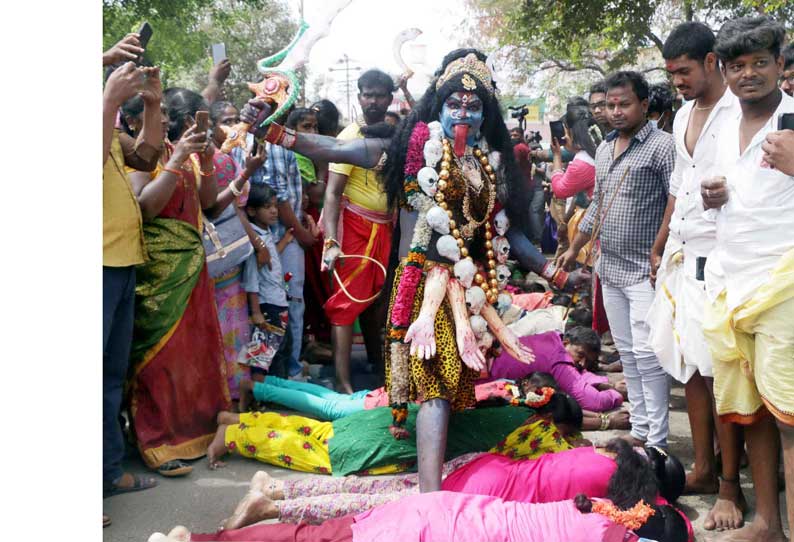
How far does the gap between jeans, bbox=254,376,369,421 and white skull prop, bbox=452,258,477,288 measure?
1.26 m

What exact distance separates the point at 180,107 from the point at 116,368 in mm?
1586

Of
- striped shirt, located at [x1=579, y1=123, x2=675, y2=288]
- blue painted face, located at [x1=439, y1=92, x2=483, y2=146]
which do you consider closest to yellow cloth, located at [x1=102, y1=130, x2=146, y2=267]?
blue painted face, located at [x1=439, y1=92, x2=483, y2=146]

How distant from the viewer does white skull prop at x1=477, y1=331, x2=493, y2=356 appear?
3705 millimetres

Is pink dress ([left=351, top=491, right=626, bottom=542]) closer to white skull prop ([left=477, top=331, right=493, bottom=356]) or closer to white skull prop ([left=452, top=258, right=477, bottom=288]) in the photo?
white skull prop ([left=477, top=331, right=493, bottom=356])

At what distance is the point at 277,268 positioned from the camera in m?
5.32

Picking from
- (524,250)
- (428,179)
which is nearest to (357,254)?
(524,250)

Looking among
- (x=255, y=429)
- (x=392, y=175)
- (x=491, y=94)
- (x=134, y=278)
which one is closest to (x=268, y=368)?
(x=255, y=429)

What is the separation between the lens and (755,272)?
120 inches

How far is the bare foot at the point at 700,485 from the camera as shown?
12.7 feet

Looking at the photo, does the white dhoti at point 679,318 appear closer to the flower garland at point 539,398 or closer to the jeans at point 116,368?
the flower garland at point 539,398

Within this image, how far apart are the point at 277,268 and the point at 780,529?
3.24 m

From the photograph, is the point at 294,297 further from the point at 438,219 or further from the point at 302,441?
the point at 438,219
